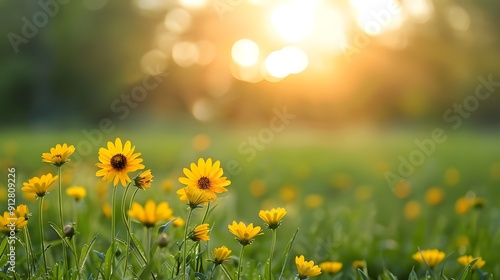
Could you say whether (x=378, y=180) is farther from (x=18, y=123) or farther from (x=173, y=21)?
(x=18, y=123)

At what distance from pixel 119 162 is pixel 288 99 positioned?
14.8m

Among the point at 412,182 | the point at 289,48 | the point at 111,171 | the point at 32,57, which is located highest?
the point at 32,57

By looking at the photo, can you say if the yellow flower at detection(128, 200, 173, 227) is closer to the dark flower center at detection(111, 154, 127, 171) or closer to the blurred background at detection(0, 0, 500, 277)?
the dark flower center at detection(111, 154, 127, 171)

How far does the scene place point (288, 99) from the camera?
16109mm

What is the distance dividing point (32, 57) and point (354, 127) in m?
9.13

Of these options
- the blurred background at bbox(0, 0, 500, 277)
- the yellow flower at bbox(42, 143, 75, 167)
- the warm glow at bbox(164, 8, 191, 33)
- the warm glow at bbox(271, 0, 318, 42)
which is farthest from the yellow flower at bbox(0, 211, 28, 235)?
the warm glow at bbox(164, 8, 191, 33)

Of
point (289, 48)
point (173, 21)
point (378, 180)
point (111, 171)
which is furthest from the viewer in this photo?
point (173, 21)

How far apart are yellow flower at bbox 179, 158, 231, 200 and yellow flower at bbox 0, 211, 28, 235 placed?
457mm

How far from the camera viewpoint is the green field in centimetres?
247

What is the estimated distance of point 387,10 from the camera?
15.2 ft

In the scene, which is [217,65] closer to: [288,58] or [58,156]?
[288,58]

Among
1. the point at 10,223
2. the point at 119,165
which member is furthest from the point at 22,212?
the point at 119,165

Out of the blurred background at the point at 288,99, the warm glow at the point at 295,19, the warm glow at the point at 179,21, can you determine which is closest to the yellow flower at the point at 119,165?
the blurred background at the point at 288,99

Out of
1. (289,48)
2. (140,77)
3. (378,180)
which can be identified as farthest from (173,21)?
(378,180)
